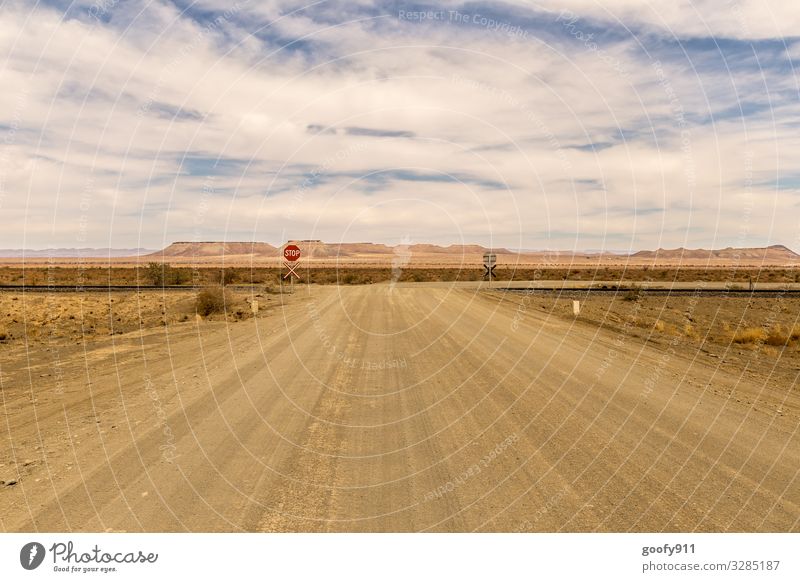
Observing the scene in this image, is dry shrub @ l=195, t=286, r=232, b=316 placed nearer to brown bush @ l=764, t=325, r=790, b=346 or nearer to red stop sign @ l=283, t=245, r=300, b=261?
red stop sign @ l=283, t=245, r=300, b=261

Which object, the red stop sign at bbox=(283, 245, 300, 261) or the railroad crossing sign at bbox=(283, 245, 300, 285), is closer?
the railroad crossing sign at bbox=(283, 245, 300, 285)

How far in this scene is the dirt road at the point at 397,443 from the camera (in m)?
4.97

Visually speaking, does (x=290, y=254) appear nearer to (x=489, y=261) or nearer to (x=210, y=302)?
(x=210, y=302)

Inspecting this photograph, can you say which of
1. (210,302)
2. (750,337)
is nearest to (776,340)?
(750,337)

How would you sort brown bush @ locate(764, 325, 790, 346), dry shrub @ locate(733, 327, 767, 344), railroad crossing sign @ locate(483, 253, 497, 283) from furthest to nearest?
railroad crossing sign @ locate(483, 253, 497, 283)
dry shrub @ locate(733, 327, 767, 344)
brown bush @ locate(764, 325, 790, 346)

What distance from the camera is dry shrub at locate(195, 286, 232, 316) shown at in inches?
1069

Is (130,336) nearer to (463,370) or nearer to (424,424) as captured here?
(463,370)

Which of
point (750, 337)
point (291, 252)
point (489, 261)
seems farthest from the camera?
point (489, 261)

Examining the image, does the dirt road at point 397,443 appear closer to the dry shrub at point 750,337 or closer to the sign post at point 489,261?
the dry shrub at point 750,337

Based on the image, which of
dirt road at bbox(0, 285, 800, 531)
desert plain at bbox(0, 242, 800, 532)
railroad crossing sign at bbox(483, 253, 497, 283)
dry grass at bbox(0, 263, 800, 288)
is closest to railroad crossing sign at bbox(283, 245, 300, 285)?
desert plain at bbox(0, 242, 800, 532)

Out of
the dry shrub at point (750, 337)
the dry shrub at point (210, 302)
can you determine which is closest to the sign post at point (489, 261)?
the dry shrub at point (210, 302)
